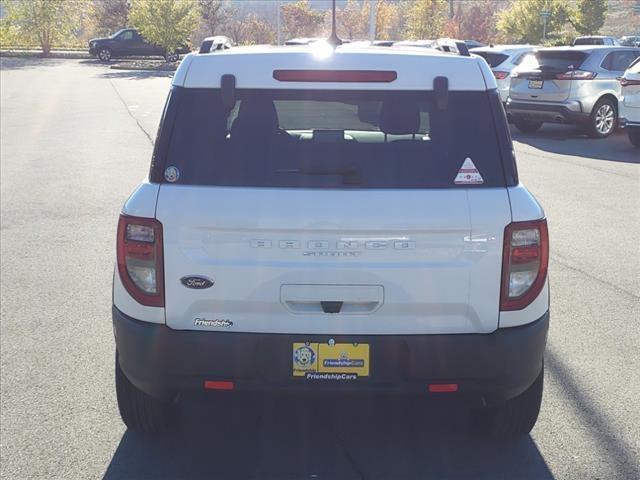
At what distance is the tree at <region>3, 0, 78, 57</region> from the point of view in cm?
4791

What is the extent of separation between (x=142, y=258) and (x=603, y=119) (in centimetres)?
1513

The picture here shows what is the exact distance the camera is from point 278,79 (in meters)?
3.56

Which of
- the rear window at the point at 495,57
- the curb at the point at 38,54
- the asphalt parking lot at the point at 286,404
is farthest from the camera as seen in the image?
the curb at the point at 38,54

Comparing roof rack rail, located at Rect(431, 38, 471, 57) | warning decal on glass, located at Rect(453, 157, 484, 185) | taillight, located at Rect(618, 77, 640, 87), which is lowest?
taillight, located at Rect(618, 77, 640, 87)

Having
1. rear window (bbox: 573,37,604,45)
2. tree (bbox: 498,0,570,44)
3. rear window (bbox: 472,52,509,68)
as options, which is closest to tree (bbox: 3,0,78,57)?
tree (bbox: 498,0,570,44)

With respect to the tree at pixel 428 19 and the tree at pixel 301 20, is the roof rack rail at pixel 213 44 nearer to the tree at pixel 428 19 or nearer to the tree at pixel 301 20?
the tree at pixel 428 19

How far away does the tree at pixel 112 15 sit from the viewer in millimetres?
58406

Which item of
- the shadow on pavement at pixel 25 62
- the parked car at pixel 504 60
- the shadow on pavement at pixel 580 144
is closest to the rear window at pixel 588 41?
the parked car at pixel 504 60

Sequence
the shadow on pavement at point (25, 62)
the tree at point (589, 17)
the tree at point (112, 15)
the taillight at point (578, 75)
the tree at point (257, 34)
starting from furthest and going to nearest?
1. the tree at point (257, 34)
2. the tree at point (112, 15)
3. the tree at point (589, 17)
4. the shadow on pavement at point (25, 62)
5. the taillight at point (578, 75)

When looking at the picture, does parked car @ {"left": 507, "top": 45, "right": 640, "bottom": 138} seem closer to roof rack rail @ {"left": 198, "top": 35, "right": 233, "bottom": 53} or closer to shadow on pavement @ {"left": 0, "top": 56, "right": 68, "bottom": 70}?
roof rack rail @ {"left": 198, "top": 35, "right": 233, "bottom": 53}

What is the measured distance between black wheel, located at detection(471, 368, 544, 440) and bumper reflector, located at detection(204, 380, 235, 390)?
1.35 metres

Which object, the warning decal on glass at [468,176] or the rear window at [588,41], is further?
the rear window at [588,41]

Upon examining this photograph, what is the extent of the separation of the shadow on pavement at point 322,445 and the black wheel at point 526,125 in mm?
14561

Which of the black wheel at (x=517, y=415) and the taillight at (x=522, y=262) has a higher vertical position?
the taillight at (x=522, y=262)
